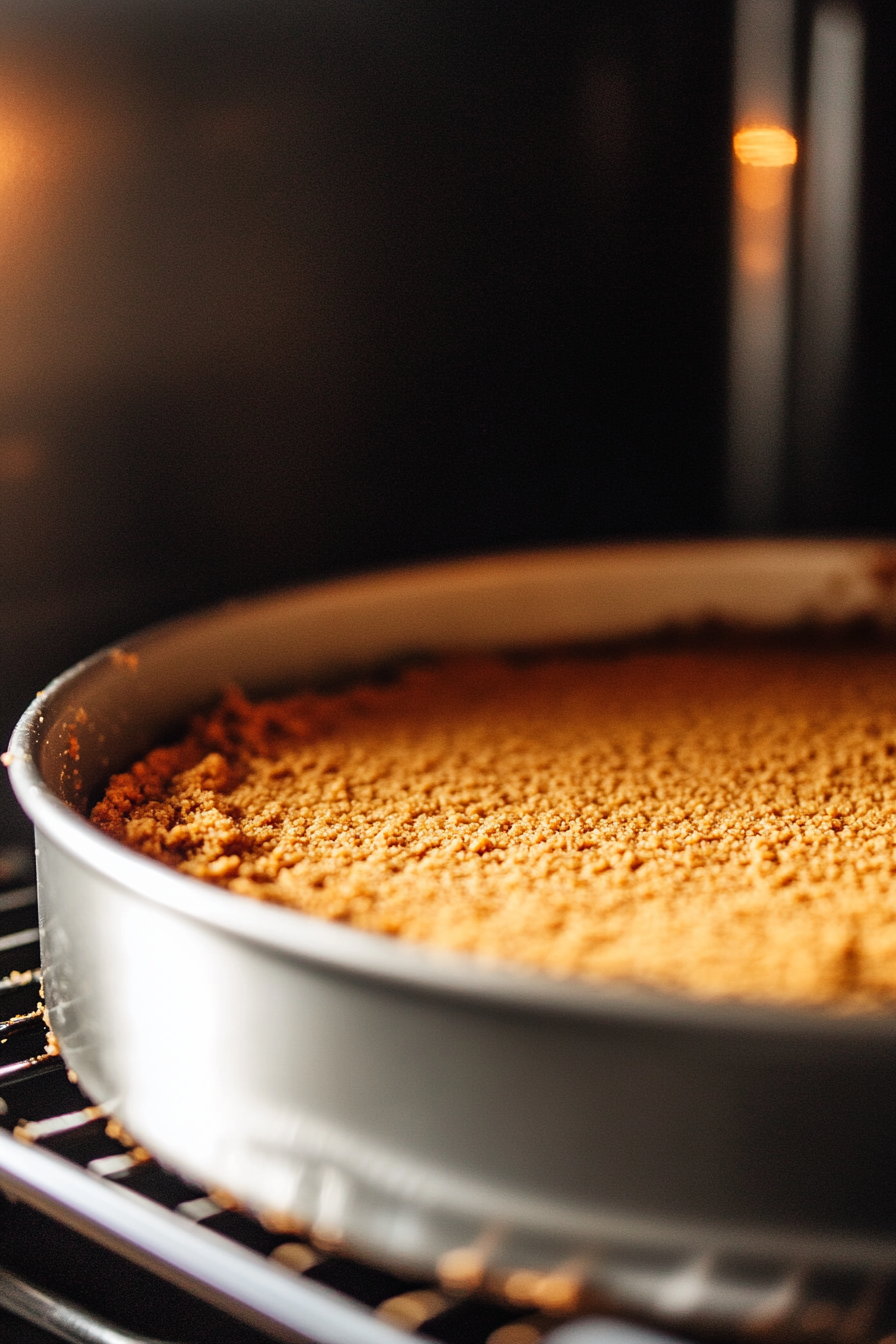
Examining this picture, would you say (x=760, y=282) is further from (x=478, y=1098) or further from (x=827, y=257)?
(x=478, y=1098)

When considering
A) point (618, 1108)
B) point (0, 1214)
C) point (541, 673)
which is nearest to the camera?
point (618, 1108)

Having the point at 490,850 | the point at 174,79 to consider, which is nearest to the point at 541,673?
the point at 490,850

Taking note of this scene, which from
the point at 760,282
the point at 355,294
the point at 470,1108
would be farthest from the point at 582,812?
the point at 760,282

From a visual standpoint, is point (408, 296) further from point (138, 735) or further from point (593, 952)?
point (593, 952)

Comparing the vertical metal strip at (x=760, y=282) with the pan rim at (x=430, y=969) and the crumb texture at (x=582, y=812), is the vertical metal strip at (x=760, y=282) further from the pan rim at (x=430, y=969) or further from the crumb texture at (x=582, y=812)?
the pan rim at (x=430, y=969)

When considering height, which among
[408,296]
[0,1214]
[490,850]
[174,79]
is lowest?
[0,1214]

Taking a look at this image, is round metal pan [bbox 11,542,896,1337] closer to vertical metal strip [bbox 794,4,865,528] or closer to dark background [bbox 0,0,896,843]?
dark background [bbox 0,0,896,843]
